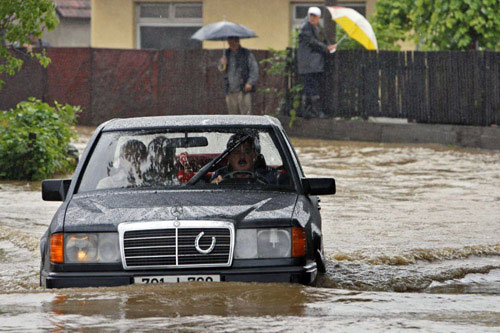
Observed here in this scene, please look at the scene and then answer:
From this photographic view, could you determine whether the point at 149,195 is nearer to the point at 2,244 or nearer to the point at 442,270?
the point at 442,270

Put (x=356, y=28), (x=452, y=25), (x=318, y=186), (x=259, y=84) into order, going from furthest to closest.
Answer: (x=259, y=84), (x=452, y=25), (x=356, y=28), (x=318, y=186)

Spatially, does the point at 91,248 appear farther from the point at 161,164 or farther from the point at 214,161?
the point at 214,161

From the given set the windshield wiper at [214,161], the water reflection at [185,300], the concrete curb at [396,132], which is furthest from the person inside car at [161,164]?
the concrete curb at [396,132]

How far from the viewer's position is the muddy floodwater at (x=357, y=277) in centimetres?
558

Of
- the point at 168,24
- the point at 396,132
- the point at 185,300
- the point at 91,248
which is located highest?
the point at 168,24

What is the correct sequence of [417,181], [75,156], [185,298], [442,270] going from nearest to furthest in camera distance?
[185,298]
[442,270]
[417,181]
[75,156]

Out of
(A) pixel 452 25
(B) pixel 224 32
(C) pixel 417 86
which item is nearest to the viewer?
(C) pixel 417 86

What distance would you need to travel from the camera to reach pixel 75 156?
15.5m

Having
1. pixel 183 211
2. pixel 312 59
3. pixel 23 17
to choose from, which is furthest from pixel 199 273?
pixel 312 59

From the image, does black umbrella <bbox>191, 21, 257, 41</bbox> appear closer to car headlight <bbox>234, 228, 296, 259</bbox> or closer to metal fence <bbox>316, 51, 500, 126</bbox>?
metal fence <bbox>316, 51, 500, 126</bbox>

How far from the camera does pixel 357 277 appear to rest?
8.08 meters

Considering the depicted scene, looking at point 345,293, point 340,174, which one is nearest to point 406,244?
point 345,293

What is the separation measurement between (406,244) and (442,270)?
3.34ft

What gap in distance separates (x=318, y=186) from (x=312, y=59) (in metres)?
15.4
